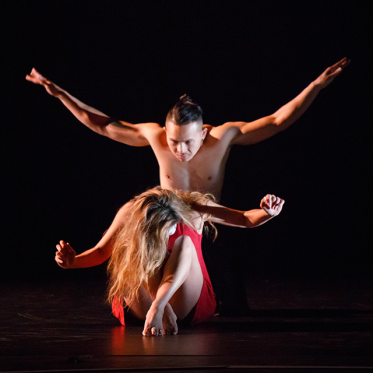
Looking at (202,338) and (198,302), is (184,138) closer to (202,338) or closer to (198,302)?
(198,302)

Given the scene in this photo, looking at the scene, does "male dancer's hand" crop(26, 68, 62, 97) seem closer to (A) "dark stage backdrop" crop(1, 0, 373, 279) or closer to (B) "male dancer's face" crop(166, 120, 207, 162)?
(B) "male dancer's face" crop(166, 120, 207, 162)

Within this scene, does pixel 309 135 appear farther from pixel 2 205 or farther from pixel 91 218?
pixel 2 205

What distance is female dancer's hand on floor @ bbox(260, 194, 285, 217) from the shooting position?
1.66 m

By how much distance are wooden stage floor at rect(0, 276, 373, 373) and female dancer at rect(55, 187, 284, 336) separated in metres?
0.08

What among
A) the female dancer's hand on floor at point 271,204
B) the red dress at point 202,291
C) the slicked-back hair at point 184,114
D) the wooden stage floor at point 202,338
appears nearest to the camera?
the wooden stage floor at point 202,338

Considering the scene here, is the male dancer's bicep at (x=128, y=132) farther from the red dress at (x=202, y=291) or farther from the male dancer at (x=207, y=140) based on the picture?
the red dress at (x=202, y=291)

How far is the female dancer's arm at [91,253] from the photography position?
1.68 m

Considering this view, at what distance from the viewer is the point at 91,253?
1.76m

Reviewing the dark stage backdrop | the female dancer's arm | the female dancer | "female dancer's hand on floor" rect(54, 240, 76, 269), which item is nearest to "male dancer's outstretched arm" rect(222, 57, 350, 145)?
the female dancer

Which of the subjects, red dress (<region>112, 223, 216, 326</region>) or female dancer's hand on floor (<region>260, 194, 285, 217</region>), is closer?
female dancer's hand on floor (<region>260, 194, 285, 217</region>)

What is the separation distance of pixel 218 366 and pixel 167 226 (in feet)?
2.03

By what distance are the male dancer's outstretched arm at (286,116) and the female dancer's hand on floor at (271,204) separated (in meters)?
0.70

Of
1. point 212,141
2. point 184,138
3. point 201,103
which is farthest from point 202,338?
point 201,103

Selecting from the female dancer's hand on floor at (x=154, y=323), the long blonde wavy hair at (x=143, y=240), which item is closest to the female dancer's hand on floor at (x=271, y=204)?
the long blonde wavy hair at (x=143, y=240)
